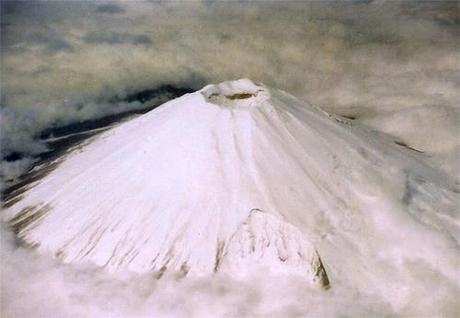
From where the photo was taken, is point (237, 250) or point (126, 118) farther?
point (126, 118)

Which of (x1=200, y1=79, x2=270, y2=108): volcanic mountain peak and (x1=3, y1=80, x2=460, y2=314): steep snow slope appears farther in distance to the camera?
(x1=200, y1=79, x2=270, y2=108): volcanic mountain peak

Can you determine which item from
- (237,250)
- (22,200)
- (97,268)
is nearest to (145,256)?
(97,268)

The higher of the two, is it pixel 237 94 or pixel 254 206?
pixel 237 94

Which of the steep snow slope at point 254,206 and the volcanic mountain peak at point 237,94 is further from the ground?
the volcanic mountain peak at point 237,94

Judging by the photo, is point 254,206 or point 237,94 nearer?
point 254,206

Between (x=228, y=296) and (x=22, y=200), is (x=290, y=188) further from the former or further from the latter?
(x=22, y=200)

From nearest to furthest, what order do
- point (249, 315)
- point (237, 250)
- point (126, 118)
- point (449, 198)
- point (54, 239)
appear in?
point (249, 315), point (237, 250), point (54, 239), point (449, 198), point (126, 118)

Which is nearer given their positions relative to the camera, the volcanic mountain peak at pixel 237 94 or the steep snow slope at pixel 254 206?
the steep snow slope at pixel 254 206

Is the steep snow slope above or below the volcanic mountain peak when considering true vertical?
below
